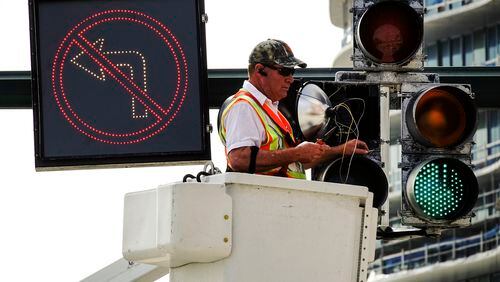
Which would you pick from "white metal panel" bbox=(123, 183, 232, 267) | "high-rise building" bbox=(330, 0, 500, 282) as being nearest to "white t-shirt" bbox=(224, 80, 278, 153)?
"white metal panel" bbox=(123, 183, 232, 267)

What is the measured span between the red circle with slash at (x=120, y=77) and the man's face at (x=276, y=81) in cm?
128

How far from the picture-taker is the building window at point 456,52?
214 feet

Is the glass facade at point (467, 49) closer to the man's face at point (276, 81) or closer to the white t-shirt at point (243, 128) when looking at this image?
the man's face at point (276, 81)

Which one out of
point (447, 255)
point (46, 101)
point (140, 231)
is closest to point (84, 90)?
point (46, 101)

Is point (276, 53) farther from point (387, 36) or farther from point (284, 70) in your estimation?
point (387, 36)

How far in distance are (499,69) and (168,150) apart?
236 cm

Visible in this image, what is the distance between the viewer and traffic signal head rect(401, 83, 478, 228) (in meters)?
9.70

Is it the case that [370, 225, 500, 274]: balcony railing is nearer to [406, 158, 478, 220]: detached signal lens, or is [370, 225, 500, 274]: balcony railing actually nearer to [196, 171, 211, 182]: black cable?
[406, 158, 478, 220]: detached signal lens

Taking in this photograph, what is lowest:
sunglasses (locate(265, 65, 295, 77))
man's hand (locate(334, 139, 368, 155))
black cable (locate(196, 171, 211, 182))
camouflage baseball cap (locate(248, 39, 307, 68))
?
black cable (locate(196, 171, 211, 182))

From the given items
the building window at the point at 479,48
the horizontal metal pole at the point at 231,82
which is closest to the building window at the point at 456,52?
the building window at the point at 479,48

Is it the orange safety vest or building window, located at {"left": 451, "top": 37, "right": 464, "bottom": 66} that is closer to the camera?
the orange safety vest

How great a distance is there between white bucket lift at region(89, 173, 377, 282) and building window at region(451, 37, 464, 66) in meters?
56.3

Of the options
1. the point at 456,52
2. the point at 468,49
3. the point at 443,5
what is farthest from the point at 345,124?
the point at 456,52

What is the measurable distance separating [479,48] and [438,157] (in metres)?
55.2
